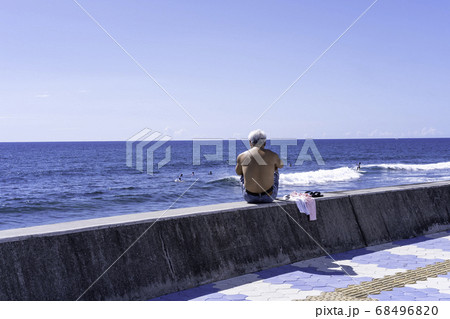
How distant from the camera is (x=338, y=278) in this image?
6.02 metres

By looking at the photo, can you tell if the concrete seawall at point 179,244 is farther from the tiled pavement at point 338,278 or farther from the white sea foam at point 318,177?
the white sea foam at point 318,177

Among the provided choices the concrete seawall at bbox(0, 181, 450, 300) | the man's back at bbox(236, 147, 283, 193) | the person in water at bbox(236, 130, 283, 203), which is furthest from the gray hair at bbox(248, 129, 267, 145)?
the concrete seawall at bbox(0, 181, 450, 300)

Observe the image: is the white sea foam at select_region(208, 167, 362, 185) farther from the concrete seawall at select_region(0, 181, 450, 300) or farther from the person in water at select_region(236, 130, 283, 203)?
the person in water at select_region(236, 130, 283, 203)

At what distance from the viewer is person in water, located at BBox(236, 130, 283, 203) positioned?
7.40m

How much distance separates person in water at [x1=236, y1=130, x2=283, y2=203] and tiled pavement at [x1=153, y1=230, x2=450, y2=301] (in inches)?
45.4

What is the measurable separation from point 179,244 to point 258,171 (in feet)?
6.92

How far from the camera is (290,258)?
688 cm

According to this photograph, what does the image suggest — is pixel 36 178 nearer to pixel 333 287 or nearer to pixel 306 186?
pixel 306 186

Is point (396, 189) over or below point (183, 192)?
over

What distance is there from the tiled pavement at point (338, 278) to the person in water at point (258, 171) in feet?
3.79

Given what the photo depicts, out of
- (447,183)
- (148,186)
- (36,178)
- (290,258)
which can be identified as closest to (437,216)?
(447,183)

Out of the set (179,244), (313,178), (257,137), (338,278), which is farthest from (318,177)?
(179,244)

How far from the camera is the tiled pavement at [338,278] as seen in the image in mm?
5340

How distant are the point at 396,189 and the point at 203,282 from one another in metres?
4.55
